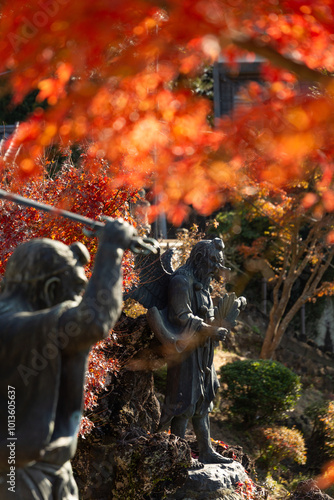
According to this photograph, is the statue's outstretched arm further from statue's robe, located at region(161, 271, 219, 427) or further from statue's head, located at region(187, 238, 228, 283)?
statue's head, located at region(187, 238, 228, 283)

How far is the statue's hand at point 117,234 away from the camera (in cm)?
Result: 312

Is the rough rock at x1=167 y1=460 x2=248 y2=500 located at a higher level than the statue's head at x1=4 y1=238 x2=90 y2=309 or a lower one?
lower

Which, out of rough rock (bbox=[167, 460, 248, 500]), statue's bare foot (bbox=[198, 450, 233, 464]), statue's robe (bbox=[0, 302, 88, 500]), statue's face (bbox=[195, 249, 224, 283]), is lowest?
statue's bare foot (bbox=[198, 450, 233, 464])

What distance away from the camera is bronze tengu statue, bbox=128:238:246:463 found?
6777mm

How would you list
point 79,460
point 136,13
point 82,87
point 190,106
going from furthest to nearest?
point 79,460
point 190,106
point 82,87
point 136,13

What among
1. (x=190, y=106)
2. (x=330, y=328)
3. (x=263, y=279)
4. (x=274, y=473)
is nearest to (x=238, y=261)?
(x=263, y=279)

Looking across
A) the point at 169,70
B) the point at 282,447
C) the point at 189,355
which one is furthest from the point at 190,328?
the point at 282,447

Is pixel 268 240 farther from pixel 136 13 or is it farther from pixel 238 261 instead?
pixel 136 13

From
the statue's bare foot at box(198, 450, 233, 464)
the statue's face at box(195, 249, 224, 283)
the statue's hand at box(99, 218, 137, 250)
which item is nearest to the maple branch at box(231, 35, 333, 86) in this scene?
the statue's hand at box(99, 218, 137, 250)

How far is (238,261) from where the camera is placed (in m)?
17.6

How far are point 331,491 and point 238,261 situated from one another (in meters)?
8.21

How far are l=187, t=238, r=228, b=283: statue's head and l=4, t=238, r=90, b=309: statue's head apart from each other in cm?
384

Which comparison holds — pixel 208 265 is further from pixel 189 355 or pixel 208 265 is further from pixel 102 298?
pixel 102 298

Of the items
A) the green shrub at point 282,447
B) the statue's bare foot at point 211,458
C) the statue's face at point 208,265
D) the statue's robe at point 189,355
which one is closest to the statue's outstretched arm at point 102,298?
the statue's robe at point 189,355
